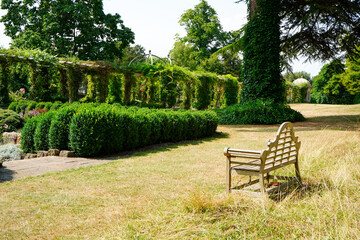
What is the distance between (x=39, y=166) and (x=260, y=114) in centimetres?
964

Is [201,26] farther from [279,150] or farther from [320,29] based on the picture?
[279,150]

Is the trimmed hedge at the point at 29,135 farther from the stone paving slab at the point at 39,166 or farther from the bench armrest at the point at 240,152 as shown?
the bench armrest at the point at 240,152

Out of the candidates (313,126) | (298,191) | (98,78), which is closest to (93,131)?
(298,191)

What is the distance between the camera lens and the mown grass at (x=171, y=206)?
2646mm

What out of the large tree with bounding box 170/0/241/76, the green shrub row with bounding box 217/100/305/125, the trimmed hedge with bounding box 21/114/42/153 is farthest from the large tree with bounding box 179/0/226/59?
the trimmed hedge with bounding box 21/114/42/153

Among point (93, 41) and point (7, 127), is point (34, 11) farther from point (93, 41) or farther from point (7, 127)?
point (7, 127)

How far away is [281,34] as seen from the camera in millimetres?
14953

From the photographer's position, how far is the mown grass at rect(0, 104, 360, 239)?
265cm

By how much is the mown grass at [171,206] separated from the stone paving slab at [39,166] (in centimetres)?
31

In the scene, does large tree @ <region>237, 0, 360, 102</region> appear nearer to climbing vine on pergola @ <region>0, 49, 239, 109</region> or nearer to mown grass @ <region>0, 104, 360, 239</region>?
climbing vine on pergola @ <region>0, 49, 239, 109</region>

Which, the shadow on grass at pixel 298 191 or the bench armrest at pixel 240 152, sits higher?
the bench armrest at pixel 240 152

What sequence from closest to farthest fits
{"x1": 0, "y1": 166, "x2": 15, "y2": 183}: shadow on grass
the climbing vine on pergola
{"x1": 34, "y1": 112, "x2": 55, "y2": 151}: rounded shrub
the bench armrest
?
the bench armrest → {"x1": 0, "y1": 166, "x2": 15, "y2": 183}: shadow on grass → {"x1": 34, "y1": 112, "x2": 55, "y2": 151}: rounded shrub → the climbing vine on pergola

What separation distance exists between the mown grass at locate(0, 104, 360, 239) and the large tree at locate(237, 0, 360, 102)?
9.20 meters

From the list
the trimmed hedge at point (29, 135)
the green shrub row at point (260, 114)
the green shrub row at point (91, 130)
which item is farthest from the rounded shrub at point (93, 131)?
the green shrub row at point (260, 114)
